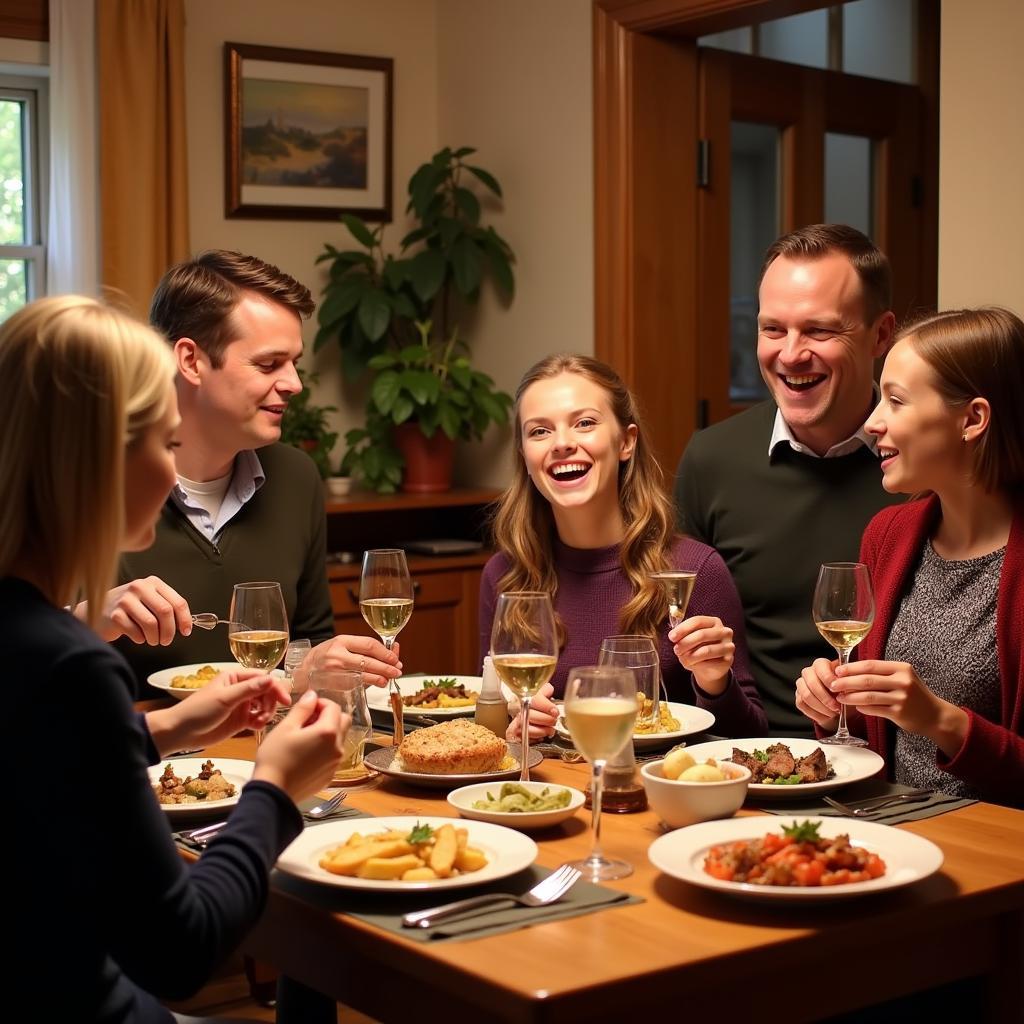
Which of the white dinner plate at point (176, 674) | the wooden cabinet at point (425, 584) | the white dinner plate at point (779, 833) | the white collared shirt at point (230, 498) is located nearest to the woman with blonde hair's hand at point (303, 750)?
the white dinner plate at point (779, 833)

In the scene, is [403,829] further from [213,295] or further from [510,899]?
[213,295]

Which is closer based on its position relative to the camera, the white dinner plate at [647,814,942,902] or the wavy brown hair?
the white dinner plate at [647,814,942,902]

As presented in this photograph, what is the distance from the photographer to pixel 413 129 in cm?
538

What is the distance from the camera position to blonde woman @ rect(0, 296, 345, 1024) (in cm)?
130

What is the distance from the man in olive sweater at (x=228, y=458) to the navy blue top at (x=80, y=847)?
154 centimetres

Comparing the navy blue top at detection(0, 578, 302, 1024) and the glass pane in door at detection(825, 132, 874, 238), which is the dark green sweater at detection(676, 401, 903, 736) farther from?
the glass pane in door at detection(825, 132, 874, 238)

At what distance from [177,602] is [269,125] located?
9.92 ft

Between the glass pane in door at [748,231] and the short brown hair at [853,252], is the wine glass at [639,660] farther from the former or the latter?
the glass pane in door at [748,231]

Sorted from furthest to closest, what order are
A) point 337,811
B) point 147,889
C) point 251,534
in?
point 251,534, point 337,811, point 147,889

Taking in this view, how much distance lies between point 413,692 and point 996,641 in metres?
0.95

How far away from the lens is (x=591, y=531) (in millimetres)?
2840

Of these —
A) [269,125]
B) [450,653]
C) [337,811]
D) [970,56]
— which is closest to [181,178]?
[269,125]

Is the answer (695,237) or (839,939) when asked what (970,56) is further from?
(839,939)

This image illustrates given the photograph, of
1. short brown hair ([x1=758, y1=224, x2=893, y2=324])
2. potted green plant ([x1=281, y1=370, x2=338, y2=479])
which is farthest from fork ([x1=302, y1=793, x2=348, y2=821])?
potted green plant ([x1=281, y1=370, x2=338, y2=479])
